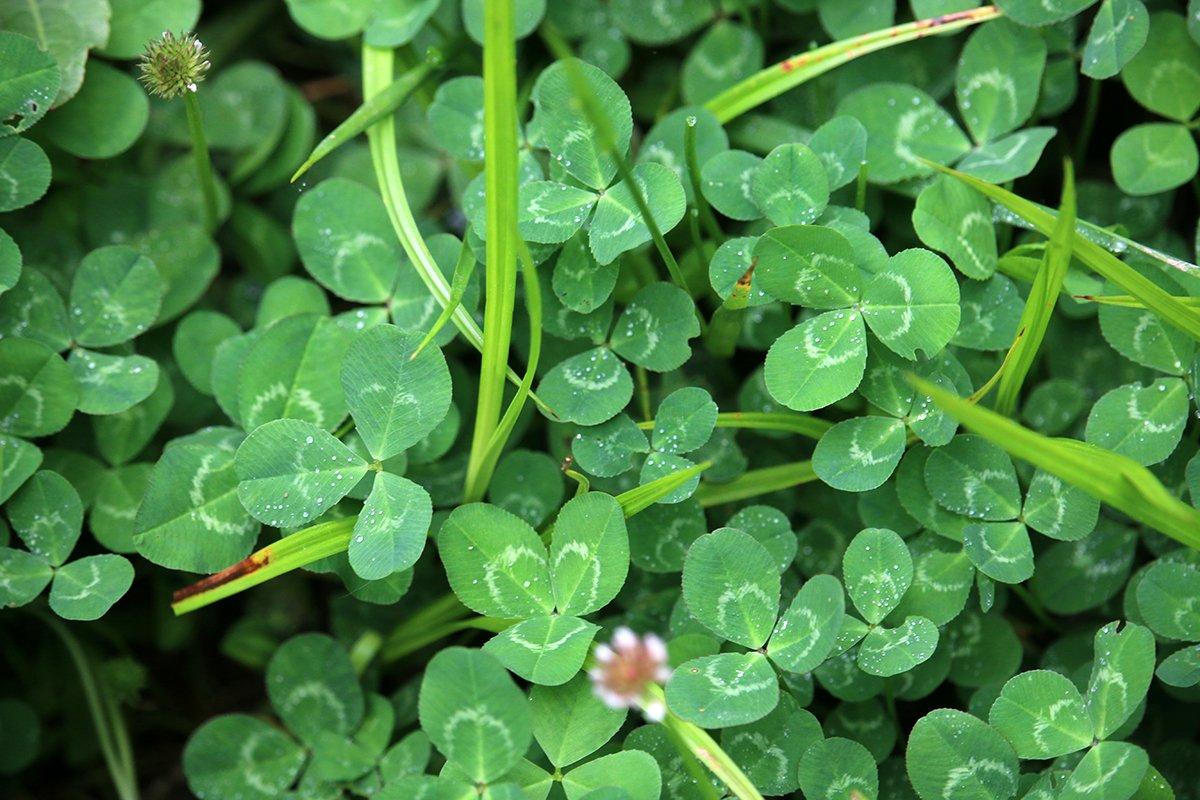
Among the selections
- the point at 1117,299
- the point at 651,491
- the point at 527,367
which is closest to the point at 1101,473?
the point at 1117,299

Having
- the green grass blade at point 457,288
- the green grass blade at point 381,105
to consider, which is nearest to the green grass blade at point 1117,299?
the green grass blade at point 457,288

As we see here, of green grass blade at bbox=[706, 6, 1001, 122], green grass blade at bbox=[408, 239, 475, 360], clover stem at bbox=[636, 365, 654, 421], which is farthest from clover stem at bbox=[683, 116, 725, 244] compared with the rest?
green grass blade at bbox=[408, 239, 475, 360]

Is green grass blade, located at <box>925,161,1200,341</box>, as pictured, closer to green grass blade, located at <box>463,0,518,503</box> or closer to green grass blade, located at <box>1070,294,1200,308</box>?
green grass blade, located at <box>1070,294,1200,308</box>

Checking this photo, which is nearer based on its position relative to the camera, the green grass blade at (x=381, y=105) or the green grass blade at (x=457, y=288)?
the green grass blade at (x=457, y=288)

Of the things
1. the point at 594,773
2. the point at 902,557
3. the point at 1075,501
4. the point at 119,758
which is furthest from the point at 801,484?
the point at 119,758

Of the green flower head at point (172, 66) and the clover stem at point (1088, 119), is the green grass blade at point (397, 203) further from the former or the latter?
the clover stem at point (1088, 119)

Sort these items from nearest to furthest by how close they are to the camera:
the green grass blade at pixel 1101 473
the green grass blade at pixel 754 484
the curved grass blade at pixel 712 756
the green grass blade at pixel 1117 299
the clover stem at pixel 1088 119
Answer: the green grass blade at pixel 1101 473 < the curved grass blade at pixel 712 756 < the green grass blade at pixel 1117 299 < the green grass blade at pixel 754 484 < the clover stem at pixel 1088 119

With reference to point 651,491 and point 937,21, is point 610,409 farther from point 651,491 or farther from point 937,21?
point 937,21
